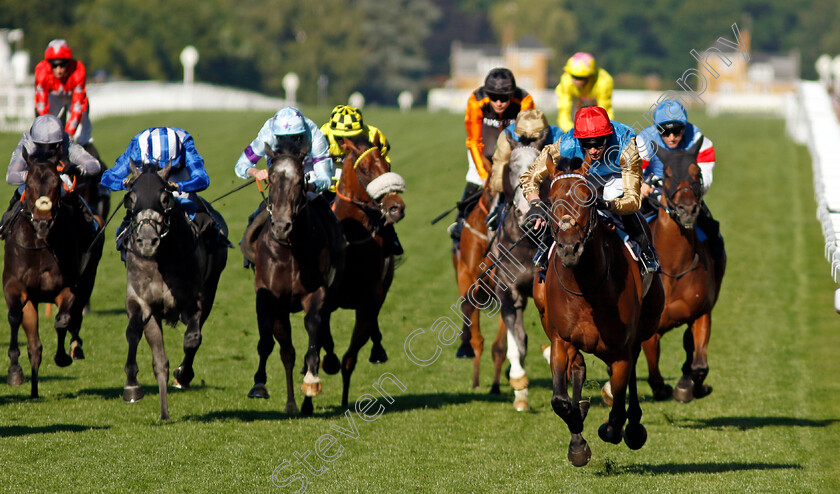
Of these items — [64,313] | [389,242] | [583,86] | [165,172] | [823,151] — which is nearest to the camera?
[165,172]

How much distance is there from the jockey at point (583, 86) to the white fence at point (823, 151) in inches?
100.0

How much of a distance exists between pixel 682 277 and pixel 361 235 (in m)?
2.84

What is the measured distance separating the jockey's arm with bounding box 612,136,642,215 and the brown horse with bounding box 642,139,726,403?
2.17 m

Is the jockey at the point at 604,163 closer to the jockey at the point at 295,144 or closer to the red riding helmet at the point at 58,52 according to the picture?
the jockey at the point at 295,144

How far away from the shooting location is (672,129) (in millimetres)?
10398

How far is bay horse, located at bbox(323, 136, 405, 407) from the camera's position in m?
10.8

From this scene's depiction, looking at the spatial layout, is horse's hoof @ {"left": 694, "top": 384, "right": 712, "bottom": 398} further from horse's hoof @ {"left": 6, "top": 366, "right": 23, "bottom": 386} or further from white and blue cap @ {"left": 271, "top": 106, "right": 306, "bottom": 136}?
horse's hoof @ {"left": 6, "top": 366, "right": 23, "bottom": 386}

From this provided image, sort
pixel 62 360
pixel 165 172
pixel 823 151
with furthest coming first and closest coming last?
pixel 823 151, pixel 62 360, pixel 165 172

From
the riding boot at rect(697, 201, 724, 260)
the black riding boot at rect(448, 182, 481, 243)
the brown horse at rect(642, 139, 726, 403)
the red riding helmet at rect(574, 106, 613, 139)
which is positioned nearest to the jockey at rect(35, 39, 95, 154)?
the black riding boot at rect(448, 182, 481, 243)

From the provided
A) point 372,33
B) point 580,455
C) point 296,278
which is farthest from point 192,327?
point 372,33

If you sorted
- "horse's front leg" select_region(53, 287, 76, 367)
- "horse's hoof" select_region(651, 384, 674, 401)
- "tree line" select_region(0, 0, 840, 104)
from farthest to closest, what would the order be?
"tree line" select_region(0, 0, 840, 104), "horse's front leg" select_region(53, 287, 76, 367), "horse's hoof" select_region(651, 384, 674, 401)

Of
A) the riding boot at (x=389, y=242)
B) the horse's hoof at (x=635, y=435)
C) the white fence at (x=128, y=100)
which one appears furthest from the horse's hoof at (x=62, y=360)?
the white fence at (x=128, y=100)

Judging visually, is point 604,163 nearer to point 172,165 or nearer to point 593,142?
point 593,142

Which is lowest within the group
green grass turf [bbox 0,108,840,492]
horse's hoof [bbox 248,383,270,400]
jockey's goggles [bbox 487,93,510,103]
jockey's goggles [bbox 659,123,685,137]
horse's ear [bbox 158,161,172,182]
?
green grass turf [bbox 0,108,840,492]
